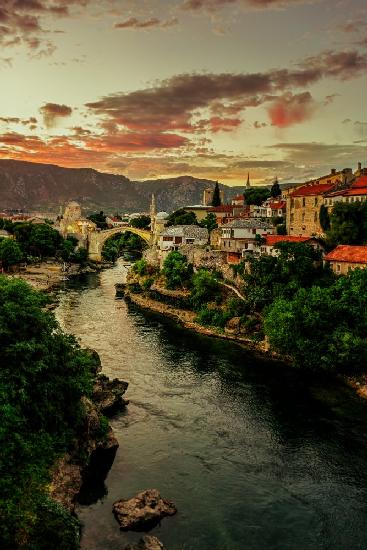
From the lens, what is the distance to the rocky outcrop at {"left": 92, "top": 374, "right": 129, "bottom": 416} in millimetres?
29938

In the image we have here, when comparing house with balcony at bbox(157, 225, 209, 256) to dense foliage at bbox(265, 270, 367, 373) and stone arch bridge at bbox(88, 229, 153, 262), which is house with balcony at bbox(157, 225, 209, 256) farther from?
stone arch bridge at bbox(88, 229, 153, 262)

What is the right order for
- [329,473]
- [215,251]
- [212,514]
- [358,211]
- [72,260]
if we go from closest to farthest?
[212,514]
[329,473]
[358,211]
[215,251]
[72,260]

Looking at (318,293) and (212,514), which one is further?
(318,293)

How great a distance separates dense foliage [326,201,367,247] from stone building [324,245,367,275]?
10.4ft

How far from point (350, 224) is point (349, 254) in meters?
5.73

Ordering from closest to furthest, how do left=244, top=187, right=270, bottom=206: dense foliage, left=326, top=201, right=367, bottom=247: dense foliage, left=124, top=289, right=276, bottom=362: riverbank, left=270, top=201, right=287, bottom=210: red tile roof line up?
left=124, top=289, right=276, bottom=362: riverbank, left=326, top=201, right=367, bottom=247: dense foliage, left=270, top=201, right=287, bottom=210: red tile roof, left=244, top=187, right=270, bottom=206: dense foliage

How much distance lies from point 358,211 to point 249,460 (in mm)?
33351

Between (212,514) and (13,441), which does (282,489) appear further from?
(13,441)

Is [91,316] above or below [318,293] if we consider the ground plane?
below

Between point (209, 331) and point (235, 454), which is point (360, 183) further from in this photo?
point (235, 454)

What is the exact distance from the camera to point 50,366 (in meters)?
22.4

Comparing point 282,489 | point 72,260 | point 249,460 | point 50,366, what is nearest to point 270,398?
point 249,460

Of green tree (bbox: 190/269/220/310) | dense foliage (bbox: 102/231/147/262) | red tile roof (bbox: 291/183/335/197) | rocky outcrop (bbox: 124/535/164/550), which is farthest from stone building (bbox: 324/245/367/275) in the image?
dense foliage (bbox: 102/231/147/262)

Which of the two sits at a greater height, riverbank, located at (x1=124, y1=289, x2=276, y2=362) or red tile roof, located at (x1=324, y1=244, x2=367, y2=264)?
red tile roof, located at (x1=324, y1=244, x2=367, y2=264)
